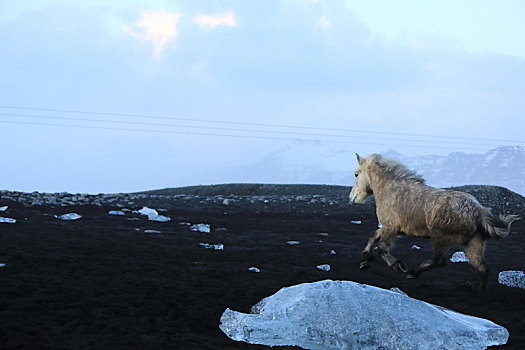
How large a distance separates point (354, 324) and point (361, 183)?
5.01 meters

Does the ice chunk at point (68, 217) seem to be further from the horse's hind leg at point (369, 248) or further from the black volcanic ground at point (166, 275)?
the horse's hind leg at point (369, 248)

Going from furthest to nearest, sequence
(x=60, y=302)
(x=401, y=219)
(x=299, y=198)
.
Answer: (x=299, y=198)
(x=401, y=219)
(x=60, y=302)

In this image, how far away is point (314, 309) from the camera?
18.4 feet

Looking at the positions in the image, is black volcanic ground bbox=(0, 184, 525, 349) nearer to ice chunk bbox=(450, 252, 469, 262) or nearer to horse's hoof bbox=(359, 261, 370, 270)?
horse's hoof bbox=(359, 261, 370, 270)

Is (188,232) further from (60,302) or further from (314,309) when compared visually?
(314,309)

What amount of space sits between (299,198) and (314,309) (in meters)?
23.1

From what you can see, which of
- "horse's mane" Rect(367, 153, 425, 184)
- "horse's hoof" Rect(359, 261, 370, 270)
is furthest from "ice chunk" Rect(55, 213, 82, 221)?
"horse's mane" Rect(367, 153, 425, 184)

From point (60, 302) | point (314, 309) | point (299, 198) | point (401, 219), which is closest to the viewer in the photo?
point (314, 309)

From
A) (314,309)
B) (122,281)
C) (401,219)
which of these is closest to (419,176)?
(401,219)

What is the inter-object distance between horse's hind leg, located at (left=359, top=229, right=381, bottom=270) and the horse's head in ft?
3.43

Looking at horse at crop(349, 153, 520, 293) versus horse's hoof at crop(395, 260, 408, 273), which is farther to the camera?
horse's hoof at crop(395, 260, 408, 273)

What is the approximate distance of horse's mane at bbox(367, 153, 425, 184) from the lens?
30.3 ft

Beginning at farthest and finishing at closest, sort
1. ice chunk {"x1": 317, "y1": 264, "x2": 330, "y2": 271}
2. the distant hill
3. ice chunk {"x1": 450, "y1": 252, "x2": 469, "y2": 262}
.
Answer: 1. the distant hill
2. ice chunk {"x1": 450, "y1": 252, "x2": 469, "y2": 262}
3. ice chunk {"x1": 317, "y1": 264, "x2": 330, "y2": 271}

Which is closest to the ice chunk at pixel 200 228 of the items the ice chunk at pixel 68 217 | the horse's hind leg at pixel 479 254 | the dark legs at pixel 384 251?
the ice chunk at pixel 68 217
